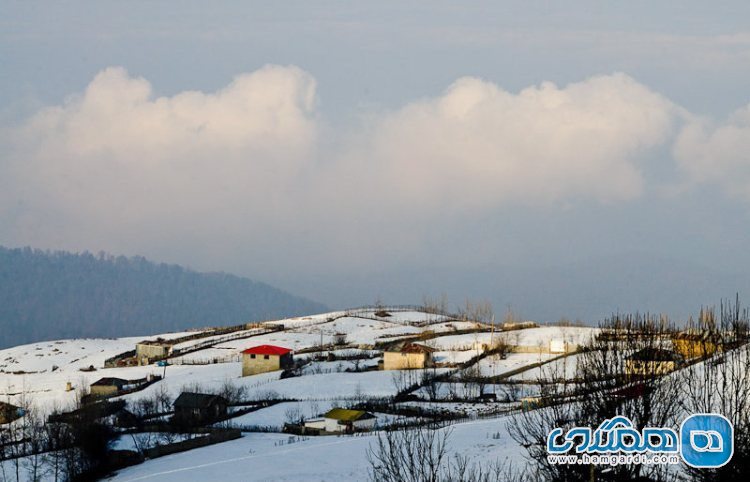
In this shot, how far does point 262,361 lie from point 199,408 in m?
18.8

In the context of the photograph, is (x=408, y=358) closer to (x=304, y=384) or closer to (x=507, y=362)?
(x=507, y=362)

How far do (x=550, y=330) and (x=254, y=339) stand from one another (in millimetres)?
34001

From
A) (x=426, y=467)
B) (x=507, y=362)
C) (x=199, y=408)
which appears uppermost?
(x=507, y=362)

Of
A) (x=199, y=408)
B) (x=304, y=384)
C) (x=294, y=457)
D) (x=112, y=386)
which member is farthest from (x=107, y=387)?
(x=294, y=457)

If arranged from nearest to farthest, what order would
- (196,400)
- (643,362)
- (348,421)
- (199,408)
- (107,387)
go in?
(643,362)
(348,421)
(199,408)
(196,400)
(107,387)

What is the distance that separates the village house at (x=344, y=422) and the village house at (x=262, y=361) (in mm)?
25441

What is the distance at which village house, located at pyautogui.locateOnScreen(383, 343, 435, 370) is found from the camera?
6806cm

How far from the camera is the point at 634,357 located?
21297mm

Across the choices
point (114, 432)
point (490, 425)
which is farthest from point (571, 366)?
point (114, 432)

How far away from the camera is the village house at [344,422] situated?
44875mm

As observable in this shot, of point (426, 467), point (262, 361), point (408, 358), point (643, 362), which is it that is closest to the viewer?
point (643, 362)

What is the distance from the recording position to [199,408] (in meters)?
53.3

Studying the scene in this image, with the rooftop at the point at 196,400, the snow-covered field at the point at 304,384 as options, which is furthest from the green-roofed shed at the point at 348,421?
the rooftop at the point at 196,400

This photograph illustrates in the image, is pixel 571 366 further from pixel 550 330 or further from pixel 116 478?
pixel 116 478
